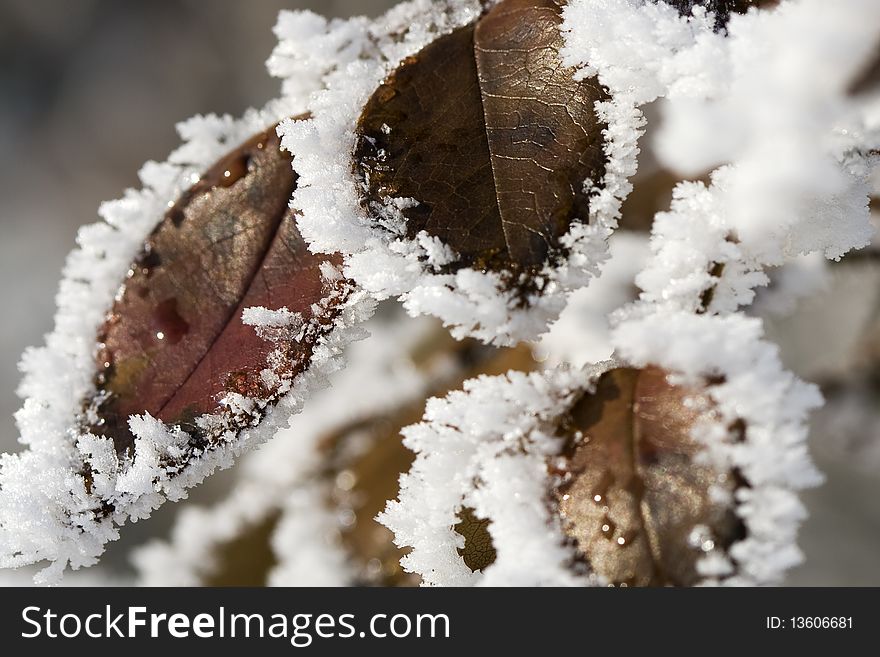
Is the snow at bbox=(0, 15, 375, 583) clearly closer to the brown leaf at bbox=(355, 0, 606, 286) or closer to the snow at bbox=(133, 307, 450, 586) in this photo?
the brown leaf at bbox=(355, 0, 606, 286)

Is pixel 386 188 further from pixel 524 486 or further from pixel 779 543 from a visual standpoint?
pixel 779 543

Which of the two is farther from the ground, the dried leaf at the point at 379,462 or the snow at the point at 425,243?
the dried leaf at the point at 379,462

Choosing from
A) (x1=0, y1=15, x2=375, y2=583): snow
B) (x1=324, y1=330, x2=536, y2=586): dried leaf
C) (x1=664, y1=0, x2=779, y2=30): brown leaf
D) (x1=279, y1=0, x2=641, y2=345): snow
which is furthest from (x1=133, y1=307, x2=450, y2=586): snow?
(x1=664, y1=0, x2=779, y2=30): brown leaf

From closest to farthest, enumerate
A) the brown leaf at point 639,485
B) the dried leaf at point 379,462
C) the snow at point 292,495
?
the brown leaf at point 639,485 → the dried leaf at point 379,462 → the snow at point 292,495

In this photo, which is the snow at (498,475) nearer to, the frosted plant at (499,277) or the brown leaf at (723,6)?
the frosted plant at (499,277)

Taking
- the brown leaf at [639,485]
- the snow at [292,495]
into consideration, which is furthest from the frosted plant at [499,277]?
the snow at [292,495]

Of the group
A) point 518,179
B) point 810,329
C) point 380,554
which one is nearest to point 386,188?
point 518,179

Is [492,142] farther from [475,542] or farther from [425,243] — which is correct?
[475,542]
